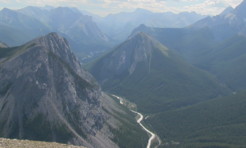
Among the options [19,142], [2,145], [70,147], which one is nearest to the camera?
[2,145]

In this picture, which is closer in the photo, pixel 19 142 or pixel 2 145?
pixel 2 145

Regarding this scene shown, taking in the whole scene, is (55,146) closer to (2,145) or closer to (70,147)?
(70,147)

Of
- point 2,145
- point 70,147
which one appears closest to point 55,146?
point 70,147

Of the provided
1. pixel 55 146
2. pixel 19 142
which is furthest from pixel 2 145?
pixel 55 146

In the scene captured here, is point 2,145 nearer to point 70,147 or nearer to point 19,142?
point 19,142

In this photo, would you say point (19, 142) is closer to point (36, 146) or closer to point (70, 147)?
point (36, 146)

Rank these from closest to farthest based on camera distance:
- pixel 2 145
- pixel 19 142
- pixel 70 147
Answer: pixel 2 145 → pixel 19 142 → pixel 70 147

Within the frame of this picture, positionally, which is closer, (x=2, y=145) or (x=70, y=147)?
(x=2, y=145)
